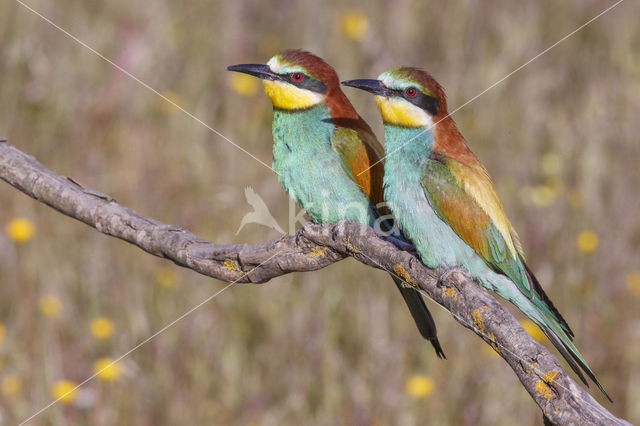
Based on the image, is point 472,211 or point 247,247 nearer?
point 247,247

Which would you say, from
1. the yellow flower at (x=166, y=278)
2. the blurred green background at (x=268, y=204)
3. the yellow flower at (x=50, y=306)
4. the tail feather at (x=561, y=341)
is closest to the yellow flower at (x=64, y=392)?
the blurred green background at (x=268, y=204)

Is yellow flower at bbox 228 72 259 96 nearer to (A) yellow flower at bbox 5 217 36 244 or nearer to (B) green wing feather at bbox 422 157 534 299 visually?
(A) yellow flower at bbox 5 217 36 244

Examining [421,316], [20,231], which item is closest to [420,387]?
[421,316]

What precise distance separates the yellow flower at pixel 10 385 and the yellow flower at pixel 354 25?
225cm

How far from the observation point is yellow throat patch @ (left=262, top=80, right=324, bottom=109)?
103 inches

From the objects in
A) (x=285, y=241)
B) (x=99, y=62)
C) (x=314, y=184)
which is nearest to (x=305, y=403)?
(x=314, y=184)

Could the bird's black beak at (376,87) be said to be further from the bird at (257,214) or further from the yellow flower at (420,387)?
the bird at (257,214)

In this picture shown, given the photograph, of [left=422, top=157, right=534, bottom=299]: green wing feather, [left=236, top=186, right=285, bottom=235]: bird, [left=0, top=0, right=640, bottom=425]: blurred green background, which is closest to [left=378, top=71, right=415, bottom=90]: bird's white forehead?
[left=422, top=157, right=534, bottom=299]: green wing feather

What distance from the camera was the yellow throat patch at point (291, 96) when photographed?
2.62 metres

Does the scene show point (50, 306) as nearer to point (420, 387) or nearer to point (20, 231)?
point (20, 231)

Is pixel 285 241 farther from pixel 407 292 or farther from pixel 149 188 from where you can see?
pixel 149 188

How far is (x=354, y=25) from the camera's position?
4309 mm

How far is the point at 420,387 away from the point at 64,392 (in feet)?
3.70

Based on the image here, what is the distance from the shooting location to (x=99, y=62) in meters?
4.26
